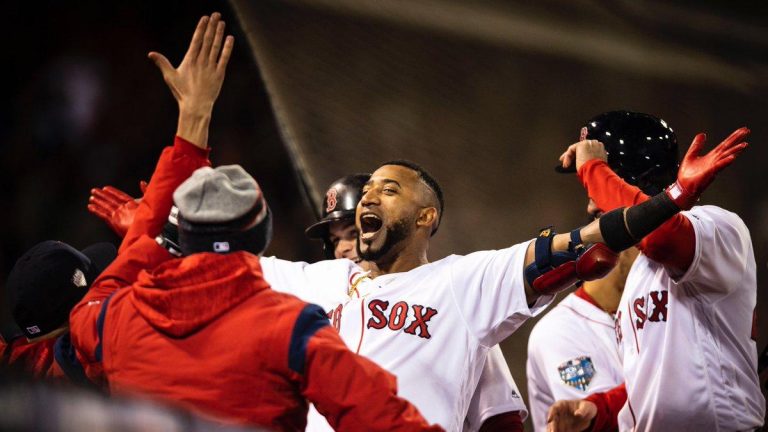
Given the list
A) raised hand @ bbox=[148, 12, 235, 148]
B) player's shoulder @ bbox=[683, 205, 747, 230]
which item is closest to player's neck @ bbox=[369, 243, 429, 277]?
player's shoulder @ bbox=[683, 205, 747, 230]

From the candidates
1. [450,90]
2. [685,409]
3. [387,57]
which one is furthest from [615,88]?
[685,409]

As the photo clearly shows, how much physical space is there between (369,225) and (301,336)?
1.34 meters

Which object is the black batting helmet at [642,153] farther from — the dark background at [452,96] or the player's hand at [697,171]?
the dark background at [452,96]

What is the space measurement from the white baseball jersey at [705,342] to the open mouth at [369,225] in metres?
0.91

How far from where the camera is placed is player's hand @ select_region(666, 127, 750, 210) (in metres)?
2.39

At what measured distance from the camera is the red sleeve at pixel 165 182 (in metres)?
2.22

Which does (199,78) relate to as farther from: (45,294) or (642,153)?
(642,153)

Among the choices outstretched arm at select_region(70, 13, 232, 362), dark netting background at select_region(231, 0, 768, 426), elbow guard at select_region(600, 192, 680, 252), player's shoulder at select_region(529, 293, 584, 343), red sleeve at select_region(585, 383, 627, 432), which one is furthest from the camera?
dark netting background at select_region(231, 0, 768, 426)

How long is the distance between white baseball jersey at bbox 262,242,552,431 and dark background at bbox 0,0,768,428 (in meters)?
1.48

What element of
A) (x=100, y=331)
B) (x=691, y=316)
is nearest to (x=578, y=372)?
(x=691, y=316)

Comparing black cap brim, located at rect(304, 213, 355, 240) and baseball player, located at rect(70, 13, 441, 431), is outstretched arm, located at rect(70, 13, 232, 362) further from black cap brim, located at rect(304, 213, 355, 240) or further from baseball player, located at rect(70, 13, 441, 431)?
black cap brim, located at rect(304, 213, 355, 240)

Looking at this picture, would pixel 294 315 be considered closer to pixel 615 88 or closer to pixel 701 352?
pixel 701 352

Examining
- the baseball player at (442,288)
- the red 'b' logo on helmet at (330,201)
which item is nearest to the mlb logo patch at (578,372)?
the baseball player at (442,288)

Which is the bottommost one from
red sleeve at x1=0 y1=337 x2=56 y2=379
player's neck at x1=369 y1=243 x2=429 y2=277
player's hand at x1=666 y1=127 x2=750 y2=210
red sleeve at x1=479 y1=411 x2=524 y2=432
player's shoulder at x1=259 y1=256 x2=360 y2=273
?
red sleeve at x1=479 y1=411 x2=524 y2=432
